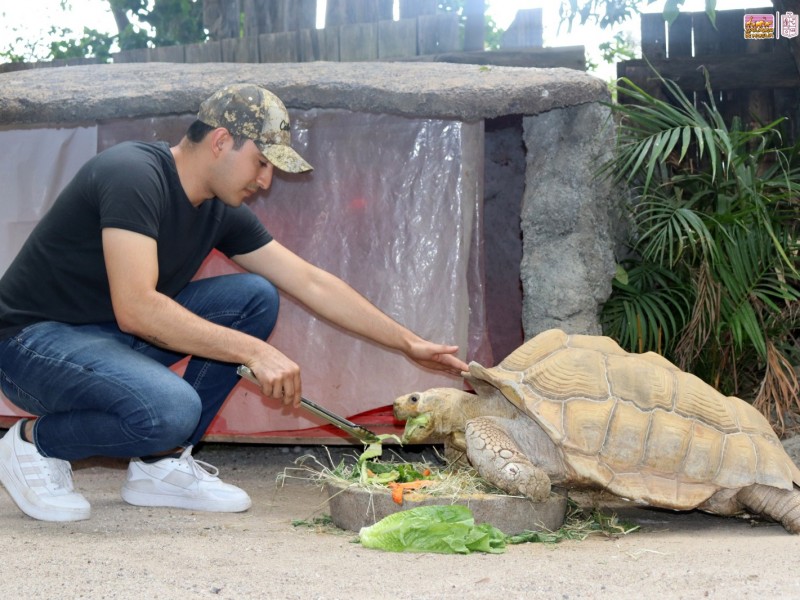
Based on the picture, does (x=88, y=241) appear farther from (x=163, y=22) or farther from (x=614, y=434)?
(x=163, y=22)

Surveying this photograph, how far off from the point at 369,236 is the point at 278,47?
2.51 metres

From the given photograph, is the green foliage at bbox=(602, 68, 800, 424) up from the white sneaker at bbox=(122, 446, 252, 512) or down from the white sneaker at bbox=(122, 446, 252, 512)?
up

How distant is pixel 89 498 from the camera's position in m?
4.41

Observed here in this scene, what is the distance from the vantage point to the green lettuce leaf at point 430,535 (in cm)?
318

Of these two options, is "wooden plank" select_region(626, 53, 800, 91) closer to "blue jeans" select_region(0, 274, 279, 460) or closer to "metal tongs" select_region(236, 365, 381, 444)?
"metal tongs" select_region(236, 365, 381, 444)

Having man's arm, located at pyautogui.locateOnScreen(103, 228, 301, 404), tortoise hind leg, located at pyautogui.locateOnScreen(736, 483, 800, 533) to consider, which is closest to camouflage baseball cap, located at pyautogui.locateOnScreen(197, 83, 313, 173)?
man's arm, located at pyautogui.locateOnScreen(103, 228, 301, 404)

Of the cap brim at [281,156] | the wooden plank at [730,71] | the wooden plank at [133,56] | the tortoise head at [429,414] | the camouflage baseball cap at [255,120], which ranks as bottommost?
the tortoise head at [429,414]

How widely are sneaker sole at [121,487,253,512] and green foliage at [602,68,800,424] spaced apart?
257 cm

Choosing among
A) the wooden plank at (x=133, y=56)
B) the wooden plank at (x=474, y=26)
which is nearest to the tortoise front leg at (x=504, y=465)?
the wooden plank at (x=474, y=26)

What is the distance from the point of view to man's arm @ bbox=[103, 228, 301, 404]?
3.45 meters

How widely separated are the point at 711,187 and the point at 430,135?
174 cm

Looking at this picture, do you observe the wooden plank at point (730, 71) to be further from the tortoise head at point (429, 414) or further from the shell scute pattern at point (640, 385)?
the tortoise head at point (429, 414)

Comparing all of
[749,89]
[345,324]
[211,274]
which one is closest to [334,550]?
[345,324]

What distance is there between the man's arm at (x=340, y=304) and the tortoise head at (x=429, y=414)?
0.20 meters
